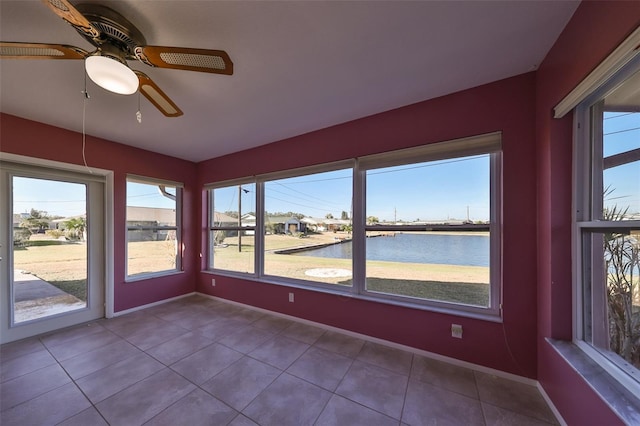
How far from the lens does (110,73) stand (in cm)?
120

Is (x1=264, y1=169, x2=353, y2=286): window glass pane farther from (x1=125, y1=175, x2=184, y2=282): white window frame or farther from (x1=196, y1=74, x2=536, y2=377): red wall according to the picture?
(x1=125, y1=175, x2=184, y2=282): white window frame

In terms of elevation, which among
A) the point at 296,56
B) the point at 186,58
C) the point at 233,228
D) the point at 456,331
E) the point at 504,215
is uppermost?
the point at 296,56

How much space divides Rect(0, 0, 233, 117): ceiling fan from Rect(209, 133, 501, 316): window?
69.8 inches

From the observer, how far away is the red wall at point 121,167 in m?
2.45

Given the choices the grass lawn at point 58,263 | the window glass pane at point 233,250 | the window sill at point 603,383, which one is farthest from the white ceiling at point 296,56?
the window sill at point 603,383

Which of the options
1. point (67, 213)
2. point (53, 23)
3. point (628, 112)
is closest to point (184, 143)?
point (67, 213)

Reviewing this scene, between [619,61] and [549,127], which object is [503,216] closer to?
[549,127]

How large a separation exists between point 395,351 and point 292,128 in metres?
2.74

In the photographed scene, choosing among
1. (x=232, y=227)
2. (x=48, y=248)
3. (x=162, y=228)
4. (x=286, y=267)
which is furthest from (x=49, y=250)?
(x=286, y=267)

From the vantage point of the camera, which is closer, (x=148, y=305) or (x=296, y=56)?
(x=296, y=56)

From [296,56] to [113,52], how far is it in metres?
1.11

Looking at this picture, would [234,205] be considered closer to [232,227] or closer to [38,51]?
[232,227]

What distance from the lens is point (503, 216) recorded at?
1.90m

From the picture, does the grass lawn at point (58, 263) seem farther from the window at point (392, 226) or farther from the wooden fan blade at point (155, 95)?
the wooden fan blade at point (155, 95)
